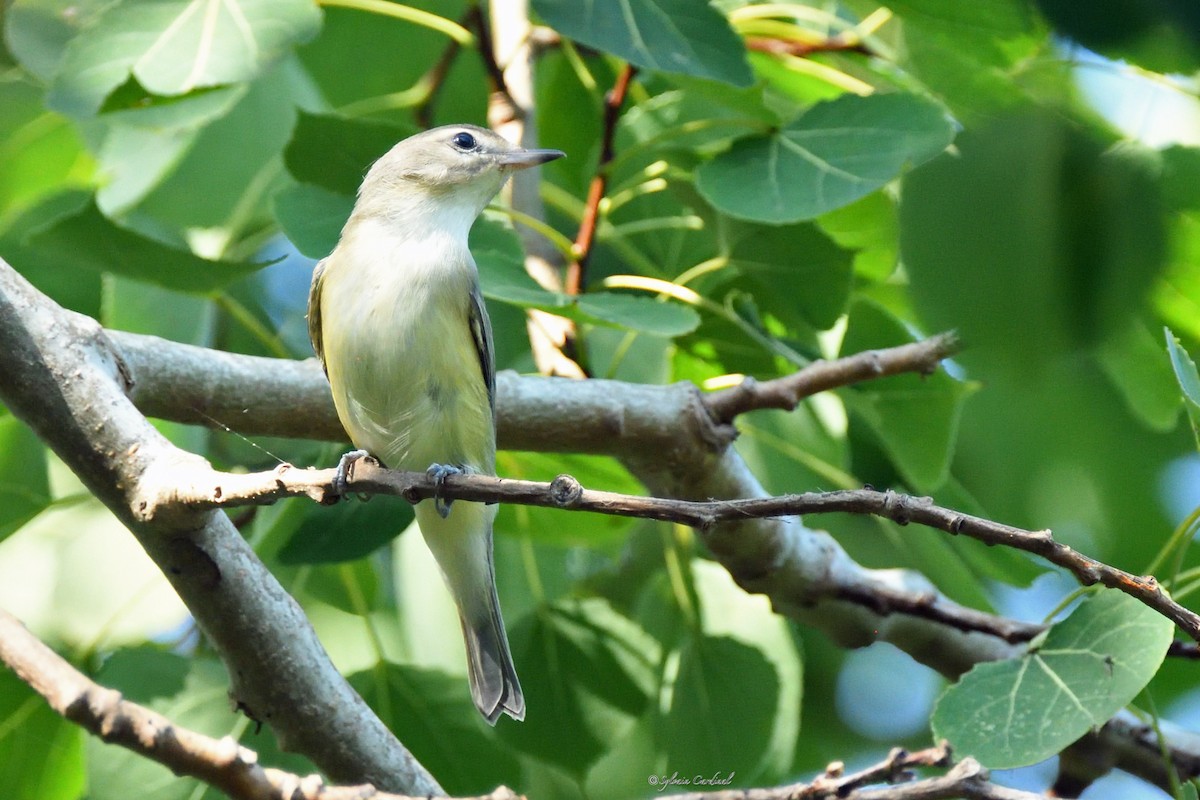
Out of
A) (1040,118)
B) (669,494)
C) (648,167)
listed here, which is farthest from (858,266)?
(1040,118)

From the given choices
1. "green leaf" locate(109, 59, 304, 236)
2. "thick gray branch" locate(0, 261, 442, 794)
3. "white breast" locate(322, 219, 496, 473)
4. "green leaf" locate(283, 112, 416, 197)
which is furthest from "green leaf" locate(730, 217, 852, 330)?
"green leaf" locate(109, 59, 304, 236)

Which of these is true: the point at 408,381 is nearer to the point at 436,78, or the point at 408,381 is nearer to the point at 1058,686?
the point at 436,78

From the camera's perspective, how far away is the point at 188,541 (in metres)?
2.66

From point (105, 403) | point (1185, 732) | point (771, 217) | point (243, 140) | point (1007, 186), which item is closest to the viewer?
point (1007, 186)

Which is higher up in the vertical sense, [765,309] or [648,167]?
[648,167]

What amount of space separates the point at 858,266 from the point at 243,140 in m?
2.63

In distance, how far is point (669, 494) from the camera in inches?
147

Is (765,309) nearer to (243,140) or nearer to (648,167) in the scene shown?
(648,167)

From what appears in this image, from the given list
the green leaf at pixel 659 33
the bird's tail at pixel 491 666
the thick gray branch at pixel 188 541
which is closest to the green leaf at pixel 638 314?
the green leaf at pixel 659 33

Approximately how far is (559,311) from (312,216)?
3.49 ft

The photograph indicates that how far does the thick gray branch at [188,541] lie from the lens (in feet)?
8.66

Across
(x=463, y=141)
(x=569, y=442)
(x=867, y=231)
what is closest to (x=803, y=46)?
(x=867, y=231)

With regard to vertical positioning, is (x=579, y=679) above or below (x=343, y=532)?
below

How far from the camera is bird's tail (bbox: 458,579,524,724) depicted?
3.71 m
